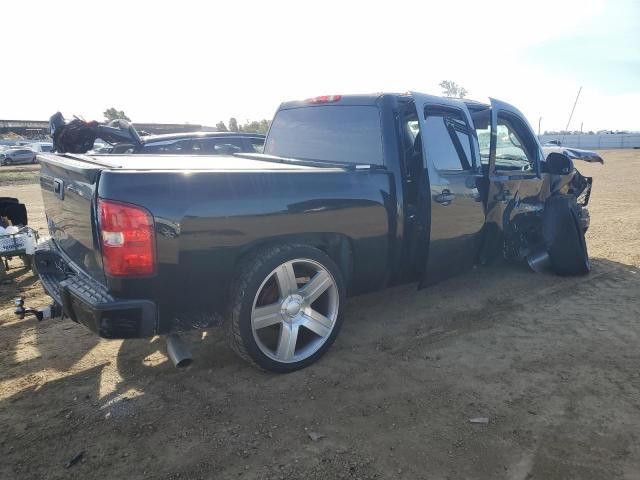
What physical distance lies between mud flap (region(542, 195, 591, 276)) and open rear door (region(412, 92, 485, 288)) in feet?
4.28

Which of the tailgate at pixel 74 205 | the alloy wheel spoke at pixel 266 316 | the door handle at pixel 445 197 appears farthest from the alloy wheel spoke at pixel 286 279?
the door handle at pixel 445 197

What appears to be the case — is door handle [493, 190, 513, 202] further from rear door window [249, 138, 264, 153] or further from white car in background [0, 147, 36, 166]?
white car in background [0, 147, 36, 166]

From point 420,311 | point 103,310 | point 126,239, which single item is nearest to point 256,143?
point 420,311

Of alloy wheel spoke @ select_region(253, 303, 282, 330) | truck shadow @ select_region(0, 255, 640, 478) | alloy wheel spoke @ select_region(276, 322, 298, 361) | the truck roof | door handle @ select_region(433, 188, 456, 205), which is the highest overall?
the truck roof

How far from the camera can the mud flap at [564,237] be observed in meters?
5.18

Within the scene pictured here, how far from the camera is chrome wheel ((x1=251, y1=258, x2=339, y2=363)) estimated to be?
315cm

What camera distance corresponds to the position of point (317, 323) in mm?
3398

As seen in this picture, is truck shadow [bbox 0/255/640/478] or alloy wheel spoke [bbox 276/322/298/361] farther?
alloy wheel spoke [bbox 276/322/298/361]

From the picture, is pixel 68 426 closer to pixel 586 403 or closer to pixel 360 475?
pixel 360 475

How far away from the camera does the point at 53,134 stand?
5188 mm

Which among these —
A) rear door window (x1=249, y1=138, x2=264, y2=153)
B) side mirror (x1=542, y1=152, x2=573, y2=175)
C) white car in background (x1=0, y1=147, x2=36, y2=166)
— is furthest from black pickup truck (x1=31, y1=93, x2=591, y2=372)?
white car in background (x1=0, y1=147, x2=36, y2=166)

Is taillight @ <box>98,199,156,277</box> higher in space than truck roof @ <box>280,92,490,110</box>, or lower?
lower

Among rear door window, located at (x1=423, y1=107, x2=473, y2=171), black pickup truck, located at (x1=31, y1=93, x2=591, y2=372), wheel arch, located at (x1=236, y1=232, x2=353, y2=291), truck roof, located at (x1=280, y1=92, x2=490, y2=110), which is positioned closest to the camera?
black pickup truck, located at (x1=31, y1=93, x2=591, y2=372)

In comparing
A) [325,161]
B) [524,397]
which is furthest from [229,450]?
[325,161]
